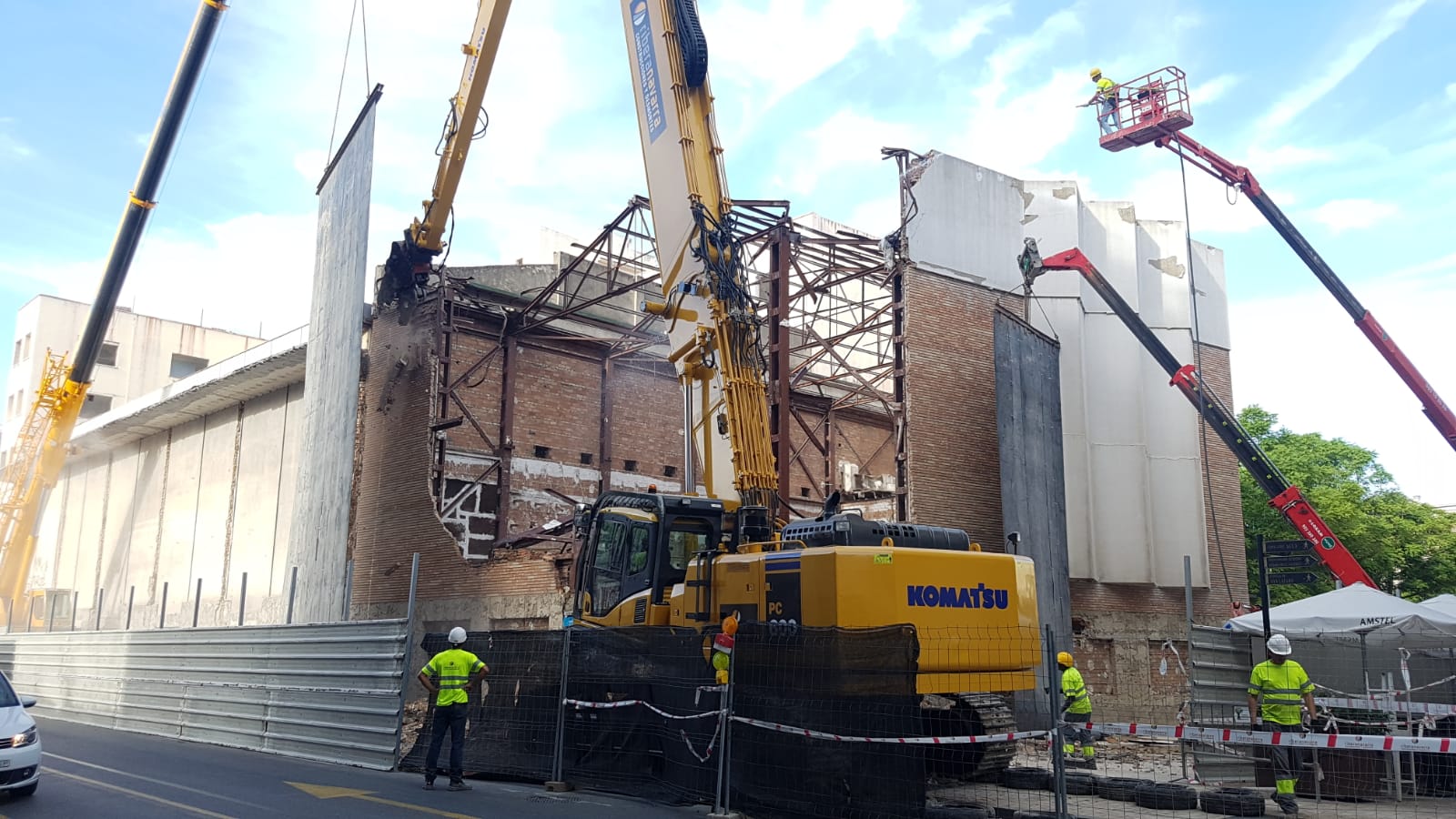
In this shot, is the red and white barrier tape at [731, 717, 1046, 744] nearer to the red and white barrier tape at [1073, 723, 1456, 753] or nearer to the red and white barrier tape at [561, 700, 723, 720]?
the red and white barrier tape at [561, 700, 723, 720]

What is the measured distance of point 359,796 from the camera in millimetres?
10039

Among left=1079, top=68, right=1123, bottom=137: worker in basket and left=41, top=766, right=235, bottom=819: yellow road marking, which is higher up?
left=1079, top=68, right=1123, bottom=137: worker in basket

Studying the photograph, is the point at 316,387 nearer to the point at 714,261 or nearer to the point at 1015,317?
the point at 714,261

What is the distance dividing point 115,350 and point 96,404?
9.40 feet

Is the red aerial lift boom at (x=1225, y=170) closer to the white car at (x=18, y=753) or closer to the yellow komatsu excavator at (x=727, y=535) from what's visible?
the yellow komatsu excavator at (x=727, y=535)

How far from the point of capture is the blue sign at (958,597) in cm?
973

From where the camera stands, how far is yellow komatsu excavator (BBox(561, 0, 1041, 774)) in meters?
9.73

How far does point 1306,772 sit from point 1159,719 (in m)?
7.94

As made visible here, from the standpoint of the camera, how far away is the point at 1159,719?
18.1 metres

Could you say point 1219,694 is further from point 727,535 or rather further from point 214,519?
point 214,519

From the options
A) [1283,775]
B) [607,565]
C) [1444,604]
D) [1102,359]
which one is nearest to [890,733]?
[1283,775]


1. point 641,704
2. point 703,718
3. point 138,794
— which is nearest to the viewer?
point 703,718

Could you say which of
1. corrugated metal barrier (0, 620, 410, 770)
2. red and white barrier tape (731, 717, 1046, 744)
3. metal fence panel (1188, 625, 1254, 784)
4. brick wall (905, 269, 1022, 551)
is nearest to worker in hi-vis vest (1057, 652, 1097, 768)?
metal fence panel (1188, 625, 1254, 784)

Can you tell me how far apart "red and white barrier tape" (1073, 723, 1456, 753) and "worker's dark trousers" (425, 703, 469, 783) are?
232 inches
